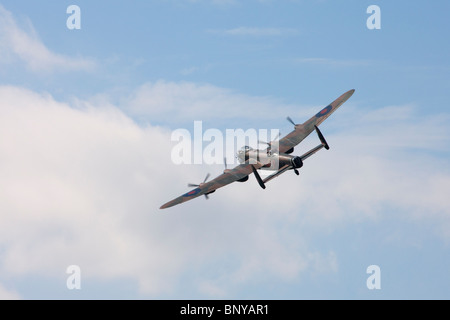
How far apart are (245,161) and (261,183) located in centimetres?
569

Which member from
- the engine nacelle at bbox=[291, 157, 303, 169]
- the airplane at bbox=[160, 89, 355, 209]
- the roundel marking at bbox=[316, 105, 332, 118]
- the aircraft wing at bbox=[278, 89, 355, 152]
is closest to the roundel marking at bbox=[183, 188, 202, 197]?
the airplane at bbox=[160, 89, 355, 209]

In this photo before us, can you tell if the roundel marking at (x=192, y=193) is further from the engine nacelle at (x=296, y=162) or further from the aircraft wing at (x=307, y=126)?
the engine nacelle at (x=296, y=162)

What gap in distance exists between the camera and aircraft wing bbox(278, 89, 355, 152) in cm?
8281

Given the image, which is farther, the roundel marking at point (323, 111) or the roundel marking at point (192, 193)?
the roundel marking at point (323, 111)

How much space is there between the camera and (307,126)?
84.1 m

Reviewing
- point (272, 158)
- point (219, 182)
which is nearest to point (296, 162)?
point (272, 158)

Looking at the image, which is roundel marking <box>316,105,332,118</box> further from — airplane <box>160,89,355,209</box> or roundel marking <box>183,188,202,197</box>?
roundel marking <box>183,188,202,197</box>

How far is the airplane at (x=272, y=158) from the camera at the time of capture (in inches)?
3049

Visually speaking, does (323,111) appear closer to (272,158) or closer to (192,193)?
(272,158)

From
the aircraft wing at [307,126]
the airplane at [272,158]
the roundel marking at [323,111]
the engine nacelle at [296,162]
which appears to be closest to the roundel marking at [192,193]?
the airplane at [272,158]

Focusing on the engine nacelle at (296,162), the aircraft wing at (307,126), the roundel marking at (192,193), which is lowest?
the roundel marking at (192,193)

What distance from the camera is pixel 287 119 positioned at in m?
83.1
